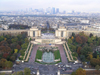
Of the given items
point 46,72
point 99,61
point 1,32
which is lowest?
point 46,72

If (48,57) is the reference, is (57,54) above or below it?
above

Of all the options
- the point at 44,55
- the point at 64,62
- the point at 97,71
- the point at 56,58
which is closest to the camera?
the point at 97,71

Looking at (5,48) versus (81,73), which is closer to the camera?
(81,73)

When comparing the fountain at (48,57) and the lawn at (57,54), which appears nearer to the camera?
the fountain at (48,57)

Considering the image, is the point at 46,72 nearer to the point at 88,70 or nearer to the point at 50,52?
the point at 88,70

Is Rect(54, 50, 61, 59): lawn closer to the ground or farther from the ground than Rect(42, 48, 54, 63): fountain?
farther from the ground

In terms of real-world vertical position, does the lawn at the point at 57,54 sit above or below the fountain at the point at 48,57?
above

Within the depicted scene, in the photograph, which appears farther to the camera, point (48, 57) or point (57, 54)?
point (57, 54)

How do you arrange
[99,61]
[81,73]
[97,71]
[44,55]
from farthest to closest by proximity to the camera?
[44,55] < [99,61] < [97,71] < [81,73]

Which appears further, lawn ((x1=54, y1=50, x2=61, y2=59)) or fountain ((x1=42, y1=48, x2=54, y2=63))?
lawn ((x1=54, y1=50, x2=61, y2=59))

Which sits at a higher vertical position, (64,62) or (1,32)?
(1,32)

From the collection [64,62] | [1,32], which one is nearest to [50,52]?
[64,62]
